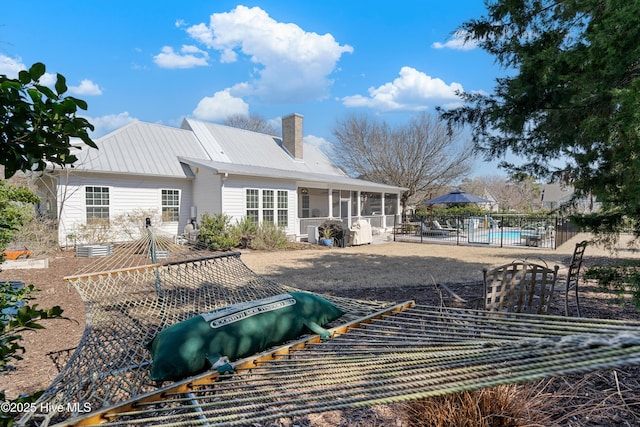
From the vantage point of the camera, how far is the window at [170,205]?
40.0ft

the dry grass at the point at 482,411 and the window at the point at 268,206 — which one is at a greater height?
the window at the point at 268,206

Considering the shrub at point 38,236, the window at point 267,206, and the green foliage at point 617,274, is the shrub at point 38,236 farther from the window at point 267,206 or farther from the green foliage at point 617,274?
the green foliage at point 617,274

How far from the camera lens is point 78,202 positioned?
10336 mm

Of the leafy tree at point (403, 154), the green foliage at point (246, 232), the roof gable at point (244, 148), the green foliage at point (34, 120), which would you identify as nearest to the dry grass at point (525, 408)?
the green foliage at point (34, 120)

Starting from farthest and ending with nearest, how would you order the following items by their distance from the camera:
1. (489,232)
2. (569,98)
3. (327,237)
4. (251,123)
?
(251,123)
(489,232)
(327,237)
(569,98)

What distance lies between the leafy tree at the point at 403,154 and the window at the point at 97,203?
1707cm

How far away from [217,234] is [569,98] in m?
9.37

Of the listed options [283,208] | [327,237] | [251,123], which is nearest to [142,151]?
[283,208]

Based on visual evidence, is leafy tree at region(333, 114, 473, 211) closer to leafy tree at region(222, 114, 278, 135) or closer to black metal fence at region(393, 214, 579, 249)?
black metal fence at region(393, 214, 579, 249)

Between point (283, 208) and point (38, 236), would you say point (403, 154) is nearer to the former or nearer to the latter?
point (283, 208)

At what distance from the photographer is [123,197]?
11.2 m

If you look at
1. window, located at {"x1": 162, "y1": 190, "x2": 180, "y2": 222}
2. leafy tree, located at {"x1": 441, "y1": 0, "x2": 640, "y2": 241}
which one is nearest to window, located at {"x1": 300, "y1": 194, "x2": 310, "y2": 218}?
window, located at {"x1": 162, "y1": 190, "x2": 180, "y2": 222}

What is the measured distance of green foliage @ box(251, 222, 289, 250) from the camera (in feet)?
38.3

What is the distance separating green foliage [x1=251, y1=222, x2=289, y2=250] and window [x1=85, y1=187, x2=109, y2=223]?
458 cm
